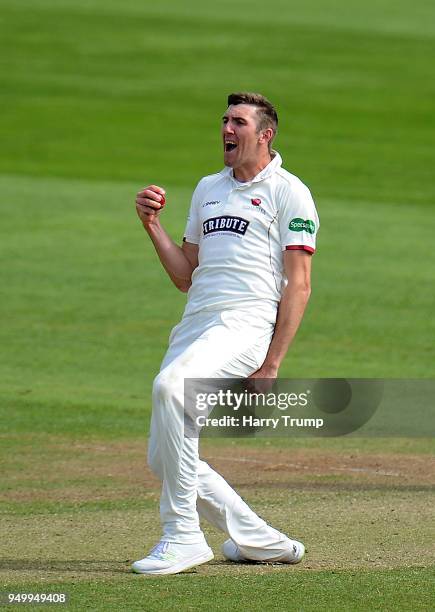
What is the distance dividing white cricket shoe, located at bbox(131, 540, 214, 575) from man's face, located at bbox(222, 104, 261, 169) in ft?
6.81

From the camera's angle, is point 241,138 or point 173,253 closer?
point 241,138

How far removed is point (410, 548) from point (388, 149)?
2369 centimetres

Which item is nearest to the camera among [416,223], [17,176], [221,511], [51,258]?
[221,511]

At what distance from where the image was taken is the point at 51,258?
2098 cm

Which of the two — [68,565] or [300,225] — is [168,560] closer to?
[68,565]

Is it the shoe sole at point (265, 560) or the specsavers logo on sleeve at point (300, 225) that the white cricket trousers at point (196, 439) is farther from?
the specsavers logo on sleeve at point (300, 225)

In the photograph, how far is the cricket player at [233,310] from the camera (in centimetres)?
759

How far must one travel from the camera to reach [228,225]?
7859 mm

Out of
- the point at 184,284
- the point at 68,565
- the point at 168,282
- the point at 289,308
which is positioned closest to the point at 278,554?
the point at 68,565

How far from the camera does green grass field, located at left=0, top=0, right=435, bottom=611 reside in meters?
8.21

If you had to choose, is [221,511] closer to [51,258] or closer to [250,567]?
[250,567]

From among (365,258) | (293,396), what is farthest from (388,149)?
(293,396)

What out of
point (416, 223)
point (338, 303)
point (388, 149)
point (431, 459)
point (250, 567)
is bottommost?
point (250, 567)

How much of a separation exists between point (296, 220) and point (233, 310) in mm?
589
